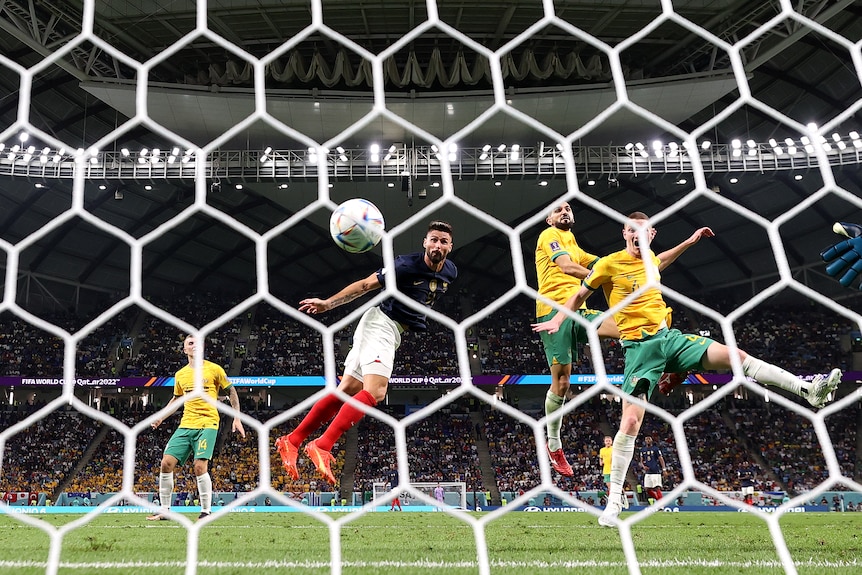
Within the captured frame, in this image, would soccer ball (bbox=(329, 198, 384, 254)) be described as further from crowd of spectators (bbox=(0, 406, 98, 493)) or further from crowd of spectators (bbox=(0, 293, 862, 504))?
crowd of spectators (bbox=(0, 406, 98, 493))

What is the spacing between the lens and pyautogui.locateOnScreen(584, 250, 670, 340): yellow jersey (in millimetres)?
4047

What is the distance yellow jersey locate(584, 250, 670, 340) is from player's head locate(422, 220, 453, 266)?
911 millimetres

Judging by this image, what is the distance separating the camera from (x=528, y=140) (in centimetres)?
1803

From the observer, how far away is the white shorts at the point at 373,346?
12.6 feet

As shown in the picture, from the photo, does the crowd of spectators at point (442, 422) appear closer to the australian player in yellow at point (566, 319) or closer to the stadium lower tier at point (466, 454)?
the stadium lower tier at point (466, 454)

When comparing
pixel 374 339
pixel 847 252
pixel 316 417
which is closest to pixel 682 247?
pixel 847 252

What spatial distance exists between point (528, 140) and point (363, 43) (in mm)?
5071

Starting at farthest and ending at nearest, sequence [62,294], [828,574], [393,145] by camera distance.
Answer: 1. [62,294]
2. [393,145]
3. [828,574]

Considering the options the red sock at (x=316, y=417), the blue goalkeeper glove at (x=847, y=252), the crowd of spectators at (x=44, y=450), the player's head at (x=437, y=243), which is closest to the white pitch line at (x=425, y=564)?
the red sock at (x=316, y=417)

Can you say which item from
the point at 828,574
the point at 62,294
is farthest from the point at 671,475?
the point at 62,294

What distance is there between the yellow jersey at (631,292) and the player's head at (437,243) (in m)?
0.91

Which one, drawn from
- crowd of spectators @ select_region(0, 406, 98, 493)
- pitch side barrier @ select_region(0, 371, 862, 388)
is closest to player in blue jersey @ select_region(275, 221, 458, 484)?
pitch side barrier @ select_region(0, 371, 862, 388)

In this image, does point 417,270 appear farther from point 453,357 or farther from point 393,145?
point 453,357

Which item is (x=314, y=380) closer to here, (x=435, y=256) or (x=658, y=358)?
(x=435, y=256)
